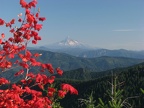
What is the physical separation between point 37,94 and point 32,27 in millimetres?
2367

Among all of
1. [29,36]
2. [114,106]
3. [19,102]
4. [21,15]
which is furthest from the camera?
[114,106]

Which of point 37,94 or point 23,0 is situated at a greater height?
point 23,0

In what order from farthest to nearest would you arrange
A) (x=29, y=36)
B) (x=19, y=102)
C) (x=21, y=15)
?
(x=21, y=15)
(x=29, y=36)
(x=19, y=102)

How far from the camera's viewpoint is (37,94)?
389 inches

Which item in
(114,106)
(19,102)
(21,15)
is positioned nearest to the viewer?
(19,102)

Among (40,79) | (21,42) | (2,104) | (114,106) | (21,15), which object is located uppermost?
(21,15)

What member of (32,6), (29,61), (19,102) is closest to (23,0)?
(32,6)

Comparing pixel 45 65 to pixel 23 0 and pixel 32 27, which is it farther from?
pixel 23 0

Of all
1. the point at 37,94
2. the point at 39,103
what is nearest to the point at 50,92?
the point at 37,94

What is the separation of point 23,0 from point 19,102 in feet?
12.6

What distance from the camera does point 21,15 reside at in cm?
1048

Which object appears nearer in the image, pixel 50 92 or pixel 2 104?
pixel 2 104

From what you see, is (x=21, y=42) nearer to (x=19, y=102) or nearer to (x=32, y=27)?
(x=32, y=27)

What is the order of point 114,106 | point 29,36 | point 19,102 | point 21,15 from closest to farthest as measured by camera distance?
point 19,102
point 29,36
point 21,15
point 114,106
